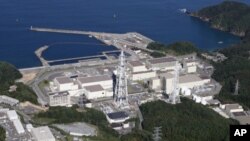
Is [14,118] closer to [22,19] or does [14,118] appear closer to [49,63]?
[49,63]

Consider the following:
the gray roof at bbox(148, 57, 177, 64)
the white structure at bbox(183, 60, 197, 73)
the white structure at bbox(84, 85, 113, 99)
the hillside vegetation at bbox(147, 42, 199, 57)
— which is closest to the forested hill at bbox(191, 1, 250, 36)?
the hillside vegetation at bbox(147, 42, 199, 57)

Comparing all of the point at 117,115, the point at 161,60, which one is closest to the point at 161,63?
the point at 161,60

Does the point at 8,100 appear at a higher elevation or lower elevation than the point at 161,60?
lower

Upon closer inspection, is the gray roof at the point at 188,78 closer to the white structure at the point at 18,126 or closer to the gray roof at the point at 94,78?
the gray roof at the point at 94,78

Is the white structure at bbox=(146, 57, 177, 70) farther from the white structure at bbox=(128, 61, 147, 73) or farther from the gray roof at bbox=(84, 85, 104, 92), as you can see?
the gray roof at bbox=(84, 85, 104, 92)

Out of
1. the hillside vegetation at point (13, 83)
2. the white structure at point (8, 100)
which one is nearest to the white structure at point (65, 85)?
the hillside vegetation at point (13, 83)

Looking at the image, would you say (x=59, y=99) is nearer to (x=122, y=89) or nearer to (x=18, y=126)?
(x=122, y=89)
